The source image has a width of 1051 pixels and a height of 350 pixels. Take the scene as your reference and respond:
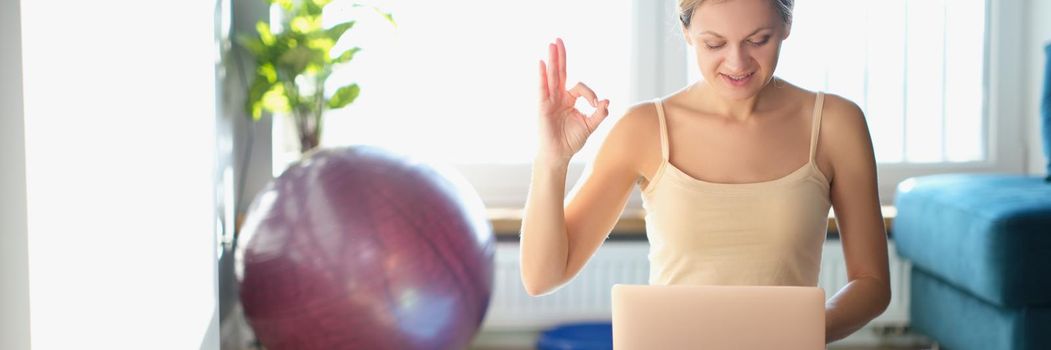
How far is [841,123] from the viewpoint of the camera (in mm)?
1639

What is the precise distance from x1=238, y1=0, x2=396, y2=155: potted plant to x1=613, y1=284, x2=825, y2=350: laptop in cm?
218

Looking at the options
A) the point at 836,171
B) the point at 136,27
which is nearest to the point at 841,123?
the point at 836,171

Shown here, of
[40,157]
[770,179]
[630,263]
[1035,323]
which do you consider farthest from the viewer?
[630,263]

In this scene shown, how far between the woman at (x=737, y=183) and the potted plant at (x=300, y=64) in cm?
160

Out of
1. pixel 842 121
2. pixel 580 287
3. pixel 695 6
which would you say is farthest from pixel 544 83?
pixel 580 287

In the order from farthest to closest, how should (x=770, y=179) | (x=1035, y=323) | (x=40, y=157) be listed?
(x=1035, y=323) → (x=770, y=179) → (x=40, y=157)

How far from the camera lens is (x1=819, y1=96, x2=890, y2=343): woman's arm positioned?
63.3 inches

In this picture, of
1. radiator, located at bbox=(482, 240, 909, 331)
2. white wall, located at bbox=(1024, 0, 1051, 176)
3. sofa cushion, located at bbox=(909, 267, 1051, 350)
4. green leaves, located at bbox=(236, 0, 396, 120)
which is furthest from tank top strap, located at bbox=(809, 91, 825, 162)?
white wall, located at bbox=(1024, 0, 1051, 176)

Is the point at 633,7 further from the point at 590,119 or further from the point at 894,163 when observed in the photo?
the point at 590,119

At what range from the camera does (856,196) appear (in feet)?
5.34

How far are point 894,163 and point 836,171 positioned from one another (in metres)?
2.14

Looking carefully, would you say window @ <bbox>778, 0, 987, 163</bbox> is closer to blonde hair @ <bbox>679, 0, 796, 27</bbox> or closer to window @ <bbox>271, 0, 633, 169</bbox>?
window @ <bbox>271, 0, 633, 169</bbox>

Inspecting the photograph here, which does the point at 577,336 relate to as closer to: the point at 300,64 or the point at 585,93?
the point at 300,64

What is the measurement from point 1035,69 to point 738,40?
2.48 metres
